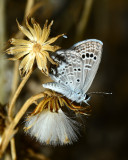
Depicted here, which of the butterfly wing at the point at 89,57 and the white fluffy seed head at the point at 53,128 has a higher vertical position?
the butterfly wing at the point at 89,57

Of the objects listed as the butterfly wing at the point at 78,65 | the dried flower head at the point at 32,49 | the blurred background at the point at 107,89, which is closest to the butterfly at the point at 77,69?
the butterfly wing at the point at 78,65

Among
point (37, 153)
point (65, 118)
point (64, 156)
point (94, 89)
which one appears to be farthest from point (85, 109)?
point (94, 89)

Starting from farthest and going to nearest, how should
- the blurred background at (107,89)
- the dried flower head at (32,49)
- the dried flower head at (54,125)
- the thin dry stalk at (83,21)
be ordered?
the blurred background at (107,89) → the thin dry stalk at (83,21) → the dried flower head at (54,125) → the dried flower head at (32,49)

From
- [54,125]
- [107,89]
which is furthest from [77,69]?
[107,89]

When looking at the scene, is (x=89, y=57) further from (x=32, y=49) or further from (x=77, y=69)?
(x=32, y=49)

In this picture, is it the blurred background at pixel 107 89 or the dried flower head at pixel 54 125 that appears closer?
the dried flower head at pixel 54 125

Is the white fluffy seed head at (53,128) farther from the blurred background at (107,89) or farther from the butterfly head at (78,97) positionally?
the blurred background at (107,89)
